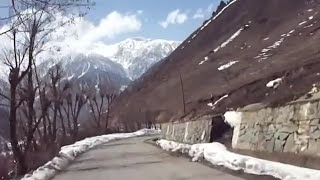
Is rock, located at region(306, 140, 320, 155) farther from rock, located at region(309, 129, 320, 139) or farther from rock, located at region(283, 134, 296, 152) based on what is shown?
rock, located at region(283, 134, 296, 152)

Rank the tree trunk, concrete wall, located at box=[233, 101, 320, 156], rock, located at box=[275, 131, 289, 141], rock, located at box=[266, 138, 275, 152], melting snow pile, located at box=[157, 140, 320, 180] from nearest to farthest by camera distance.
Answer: melting snow pile, located at box=[157, 140, 320, 180]
concrete wall, located at box=[233, 101, 320, 156]
rock, located at box=[275, 131, 289, 141]
rock, located at box=[266, 138, 275, 152]
the tree trunk

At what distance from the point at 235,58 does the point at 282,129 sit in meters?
135

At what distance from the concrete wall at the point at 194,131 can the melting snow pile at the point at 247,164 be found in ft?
4.58

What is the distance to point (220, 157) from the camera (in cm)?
1869

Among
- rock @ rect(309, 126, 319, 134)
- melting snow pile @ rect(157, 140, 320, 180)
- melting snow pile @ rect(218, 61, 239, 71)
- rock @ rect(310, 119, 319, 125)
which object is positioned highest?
melting snow pile @ rect(218, 61, 239, 71)

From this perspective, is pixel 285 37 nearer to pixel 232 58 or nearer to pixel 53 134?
pixel 232 58

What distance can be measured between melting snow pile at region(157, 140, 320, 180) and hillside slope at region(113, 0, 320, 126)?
62779mm

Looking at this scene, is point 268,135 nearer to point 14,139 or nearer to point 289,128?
point 289,128

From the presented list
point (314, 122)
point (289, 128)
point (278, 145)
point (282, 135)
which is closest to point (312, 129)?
point (314, 122)

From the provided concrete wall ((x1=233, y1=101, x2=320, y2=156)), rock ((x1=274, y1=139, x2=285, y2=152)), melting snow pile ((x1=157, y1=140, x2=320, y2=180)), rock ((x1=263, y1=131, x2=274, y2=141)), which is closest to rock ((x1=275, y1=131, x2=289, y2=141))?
concrete wall ((x1=233, y1=101, x2=320, y2=156))

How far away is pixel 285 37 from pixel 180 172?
414ft

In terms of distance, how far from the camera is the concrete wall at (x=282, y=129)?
43.3 feet

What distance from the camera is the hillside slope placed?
10850cm

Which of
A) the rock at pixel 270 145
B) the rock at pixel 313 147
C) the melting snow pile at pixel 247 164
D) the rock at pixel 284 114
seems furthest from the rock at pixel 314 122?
the rock at pixel 270 145
